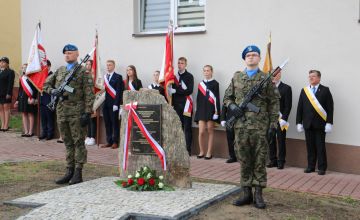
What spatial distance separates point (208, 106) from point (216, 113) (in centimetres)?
23

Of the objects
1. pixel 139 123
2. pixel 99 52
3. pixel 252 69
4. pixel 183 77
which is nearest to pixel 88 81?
pixel 139 123

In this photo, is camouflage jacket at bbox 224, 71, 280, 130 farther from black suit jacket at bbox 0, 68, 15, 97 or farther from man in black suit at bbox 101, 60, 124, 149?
black suit jacket at bbox 0, 68, 15, 97

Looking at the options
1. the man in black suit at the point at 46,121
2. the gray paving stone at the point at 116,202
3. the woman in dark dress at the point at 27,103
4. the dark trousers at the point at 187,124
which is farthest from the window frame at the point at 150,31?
the gray paving stone at the point at 116,202

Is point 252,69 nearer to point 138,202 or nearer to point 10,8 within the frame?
point 138,202

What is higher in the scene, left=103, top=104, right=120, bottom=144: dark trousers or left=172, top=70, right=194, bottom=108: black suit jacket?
left=172, top=70, right=194, bottom=108: black suit jacket

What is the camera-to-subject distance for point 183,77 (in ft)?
33.9

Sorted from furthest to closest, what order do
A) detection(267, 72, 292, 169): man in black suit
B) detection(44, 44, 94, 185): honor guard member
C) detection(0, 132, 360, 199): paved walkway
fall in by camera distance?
detection(267, 72, 292, 169): man in black suit, detection(0, 132, 360, 199): paved walkway, detection(44, 44, 94, 185): honor guard member

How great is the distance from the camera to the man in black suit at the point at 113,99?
11297mm

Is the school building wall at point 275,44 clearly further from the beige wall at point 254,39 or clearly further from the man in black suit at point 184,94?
Answer: the man in black suit at point 184,94

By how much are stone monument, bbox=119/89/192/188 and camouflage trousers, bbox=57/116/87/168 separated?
0.66m

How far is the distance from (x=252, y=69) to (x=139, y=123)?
192 cm

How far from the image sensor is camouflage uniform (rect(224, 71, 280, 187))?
236 inches

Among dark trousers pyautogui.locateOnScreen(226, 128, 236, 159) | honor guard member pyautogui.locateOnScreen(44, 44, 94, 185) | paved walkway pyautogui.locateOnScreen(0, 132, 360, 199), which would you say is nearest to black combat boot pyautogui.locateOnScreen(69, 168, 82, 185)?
honor guard member pyautogui.locateOnScreen(44, 44, 94, 185)

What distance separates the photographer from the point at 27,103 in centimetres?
1295
